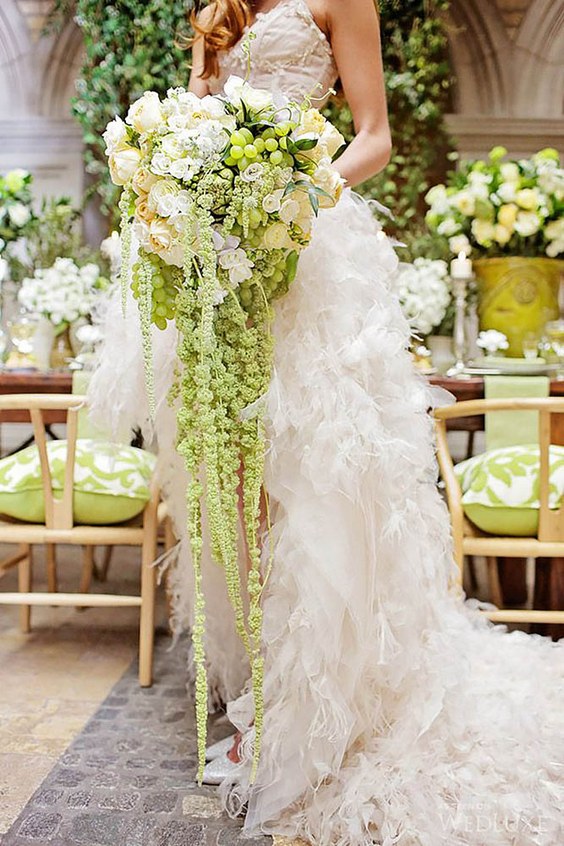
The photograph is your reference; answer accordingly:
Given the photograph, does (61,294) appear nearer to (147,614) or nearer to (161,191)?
(147,614)

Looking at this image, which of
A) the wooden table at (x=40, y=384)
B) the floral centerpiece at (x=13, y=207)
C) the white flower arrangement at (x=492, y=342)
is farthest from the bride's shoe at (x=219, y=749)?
the floral centerpiece at (x=13, y=207)

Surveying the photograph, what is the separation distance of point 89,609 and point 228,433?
1775 mm

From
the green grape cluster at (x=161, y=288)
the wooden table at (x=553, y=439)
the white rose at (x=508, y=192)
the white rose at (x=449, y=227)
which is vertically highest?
the white rose at (x=508, y=192)

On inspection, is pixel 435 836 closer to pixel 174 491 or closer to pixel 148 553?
pixel 174 491

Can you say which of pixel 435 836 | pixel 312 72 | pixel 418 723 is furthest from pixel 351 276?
pixel 435 836

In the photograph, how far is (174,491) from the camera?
190cm

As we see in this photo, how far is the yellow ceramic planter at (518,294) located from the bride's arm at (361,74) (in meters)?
1.48

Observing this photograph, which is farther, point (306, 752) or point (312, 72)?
point (312, 72)

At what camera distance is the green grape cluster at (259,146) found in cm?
126

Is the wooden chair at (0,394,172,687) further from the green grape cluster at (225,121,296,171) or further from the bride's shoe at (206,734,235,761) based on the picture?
the green grape cluster at (225,121,296,171)

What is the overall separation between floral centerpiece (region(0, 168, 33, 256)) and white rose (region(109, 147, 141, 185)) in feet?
7.02

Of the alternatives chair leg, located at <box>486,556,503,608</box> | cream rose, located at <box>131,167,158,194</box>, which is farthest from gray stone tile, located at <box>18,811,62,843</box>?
chair leg, located at <box>486,556,503,608</box>

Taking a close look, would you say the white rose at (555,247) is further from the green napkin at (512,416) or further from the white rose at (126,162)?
the white rose at (126,162)

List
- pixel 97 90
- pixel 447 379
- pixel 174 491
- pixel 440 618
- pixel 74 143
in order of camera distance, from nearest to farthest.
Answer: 1. pixel 440 618
2. pixel 174 491
3. pixel 447 379
4. pixel 97 90
5. pixel 74 143
